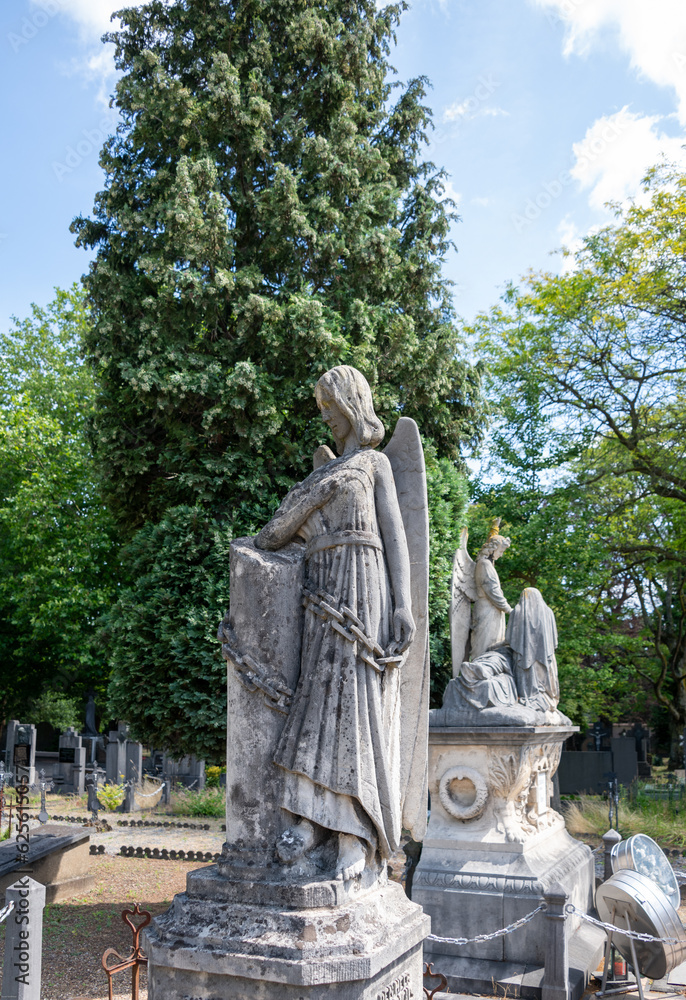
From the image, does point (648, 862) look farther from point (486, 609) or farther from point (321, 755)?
point (321, 755)

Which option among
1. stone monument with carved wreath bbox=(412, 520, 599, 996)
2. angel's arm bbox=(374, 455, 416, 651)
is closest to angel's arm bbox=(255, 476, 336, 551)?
angel's arm bbox=(374, 455, 416, 651)

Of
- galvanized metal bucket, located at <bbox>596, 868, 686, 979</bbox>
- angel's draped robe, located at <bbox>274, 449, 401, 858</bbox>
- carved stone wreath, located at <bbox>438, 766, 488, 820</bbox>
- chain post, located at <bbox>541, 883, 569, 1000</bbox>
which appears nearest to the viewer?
angel's draped robe, located at <bbox>274, 449, 401, 858</bbox>

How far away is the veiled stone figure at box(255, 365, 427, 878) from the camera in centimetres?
345

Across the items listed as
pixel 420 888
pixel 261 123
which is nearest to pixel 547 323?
pixel 261 123

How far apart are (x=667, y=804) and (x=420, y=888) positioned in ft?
33.2

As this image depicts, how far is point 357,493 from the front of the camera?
3889mm

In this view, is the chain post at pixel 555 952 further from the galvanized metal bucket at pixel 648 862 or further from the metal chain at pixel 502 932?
the galvanized metal bucket at pixel 648 862

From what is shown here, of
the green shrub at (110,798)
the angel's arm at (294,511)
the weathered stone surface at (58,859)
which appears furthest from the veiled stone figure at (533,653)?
the green shrub at (110,798)

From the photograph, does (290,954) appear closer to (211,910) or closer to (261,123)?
(211,910)

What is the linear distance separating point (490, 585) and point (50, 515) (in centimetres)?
1680

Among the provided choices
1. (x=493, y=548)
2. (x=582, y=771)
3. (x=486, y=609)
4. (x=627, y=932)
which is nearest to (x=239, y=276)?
(x=493, y=548)

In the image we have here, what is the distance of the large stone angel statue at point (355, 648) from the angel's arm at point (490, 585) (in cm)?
448

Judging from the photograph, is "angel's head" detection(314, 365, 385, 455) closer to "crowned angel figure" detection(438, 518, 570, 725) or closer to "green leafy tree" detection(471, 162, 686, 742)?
"crowned angel figure" detection(438, 518, 570, 725)

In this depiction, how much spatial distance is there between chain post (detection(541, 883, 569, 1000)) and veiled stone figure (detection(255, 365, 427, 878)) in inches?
108
